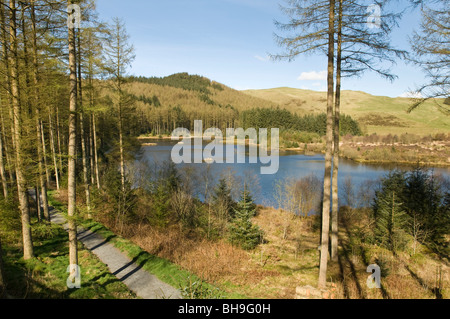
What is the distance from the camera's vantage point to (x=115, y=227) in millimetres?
14312

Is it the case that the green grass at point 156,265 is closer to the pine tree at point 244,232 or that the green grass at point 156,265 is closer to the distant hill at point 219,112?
the pine tree at point 244,232

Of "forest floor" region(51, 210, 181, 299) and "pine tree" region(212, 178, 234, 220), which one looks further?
"pine tree" region(212, 178, 234, 220)

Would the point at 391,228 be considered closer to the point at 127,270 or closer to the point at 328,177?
the point at 328,177

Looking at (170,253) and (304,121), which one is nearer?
(170,253)

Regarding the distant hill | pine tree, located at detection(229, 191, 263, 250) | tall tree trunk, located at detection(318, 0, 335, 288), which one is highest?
the distant hill

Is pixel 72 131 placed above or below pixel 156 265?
above

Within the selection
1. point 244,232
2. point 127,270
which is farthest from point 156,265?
point 244,232

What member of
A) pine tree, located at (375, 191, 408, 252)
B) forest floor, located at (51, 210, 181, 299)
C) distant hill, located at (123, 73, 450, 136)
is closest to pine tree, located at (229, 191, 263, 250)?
forest floor, located at (51, 210, 181, 299)

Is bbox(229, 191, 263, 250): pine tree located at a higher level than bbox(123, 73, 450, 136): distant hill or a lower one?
lower

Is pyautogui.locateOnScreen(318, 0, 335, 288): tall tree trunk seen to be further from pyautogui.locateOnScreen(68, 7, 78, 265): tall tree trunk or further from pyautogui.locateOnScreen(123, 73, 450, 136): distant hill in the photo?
pyautogui.locateOnScreen(123, 73, 450, 136): distant hill
